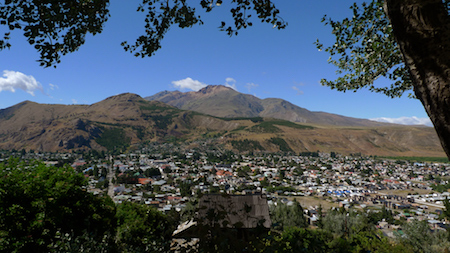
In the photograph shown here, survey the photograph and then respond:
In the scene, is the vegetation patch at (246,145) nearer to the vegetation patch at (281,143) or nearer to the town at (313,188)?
the vegetation patch at (281,143)

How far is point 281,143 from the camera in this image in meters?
193

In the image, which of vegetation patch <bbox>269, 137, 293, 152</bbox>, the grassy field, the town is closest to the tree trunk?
the town

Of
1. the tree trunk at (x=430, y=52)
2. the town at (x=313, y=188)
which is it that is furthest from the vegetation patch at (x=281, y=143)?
the tree trunk at (x=430, y=52)

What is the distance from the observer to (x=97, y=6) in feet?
16.5

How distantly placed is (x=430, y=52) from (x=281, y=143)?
199 meters

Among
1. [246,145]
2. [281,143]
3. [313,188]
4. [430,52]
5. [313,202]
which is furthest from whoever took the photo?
[281,143]

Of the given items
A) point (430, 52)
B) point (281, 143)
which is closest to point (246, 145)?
point (281, 143)

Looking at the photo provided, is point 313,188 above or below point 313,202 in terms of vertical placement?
above

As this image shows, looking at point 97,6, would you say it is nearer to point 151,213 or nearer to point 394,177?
point 151,213

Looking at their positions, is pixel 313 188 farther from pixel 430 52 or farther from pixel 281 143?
pixel 281 143

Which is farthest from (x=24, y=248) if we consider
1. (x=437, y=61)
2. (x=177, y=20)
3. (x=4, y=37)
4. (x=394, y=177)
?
(x=394, y=177)

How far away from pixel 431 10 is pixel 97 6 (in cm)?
618

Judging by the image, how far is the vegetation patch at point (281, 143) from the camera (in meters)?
186

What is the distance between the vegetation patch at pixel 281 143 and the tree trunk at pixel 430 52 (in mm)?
190243
